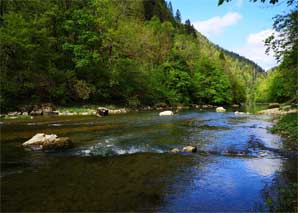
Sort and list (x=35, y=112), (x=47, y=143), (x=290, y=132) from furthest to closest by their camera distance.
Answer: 1. (x=35, y=112)
2. (x=290, y=132)
3. (x=47, y=143)

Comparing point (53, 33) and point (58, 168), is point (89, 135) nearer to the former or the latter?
point (58, 168)

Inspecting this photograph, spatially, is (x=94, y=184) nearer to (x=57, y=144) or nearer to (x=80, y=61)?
(x=57, y=144)

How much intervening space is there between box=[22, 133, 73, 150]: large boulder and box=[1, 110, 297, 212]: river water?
564 millimetres

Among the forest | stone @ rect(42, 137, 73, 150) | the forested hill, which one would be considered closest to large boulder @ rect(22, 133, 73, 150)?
stone @ rect(42, 137, 73, 150)

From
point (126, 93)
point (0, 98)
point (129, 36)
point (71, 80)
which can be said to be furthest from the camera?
point (129, 36)

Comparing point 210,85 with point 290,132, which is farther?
point 210,85

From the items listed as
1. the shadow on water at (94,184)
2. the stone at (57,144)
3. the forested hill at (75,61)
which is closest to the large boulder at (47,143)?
the stone at (57,144)

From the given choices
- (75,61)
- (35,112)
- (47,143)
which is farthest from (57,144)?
(75,61)

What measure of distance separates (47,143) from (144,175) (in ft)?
21.2

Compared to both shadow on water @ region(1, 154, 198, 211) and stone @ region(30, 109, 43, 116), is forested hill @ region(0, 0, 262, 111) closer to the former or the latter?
stone @ region(30, 109, 43, 116)

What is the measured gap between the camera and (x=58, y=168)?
456 inches

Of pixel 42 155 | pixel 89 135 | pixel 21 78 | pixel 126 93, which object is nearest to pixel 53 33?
pixel 21 78

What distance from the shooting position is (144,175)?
10828 mm

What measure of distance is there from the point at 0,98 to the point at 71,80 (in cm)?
1215
